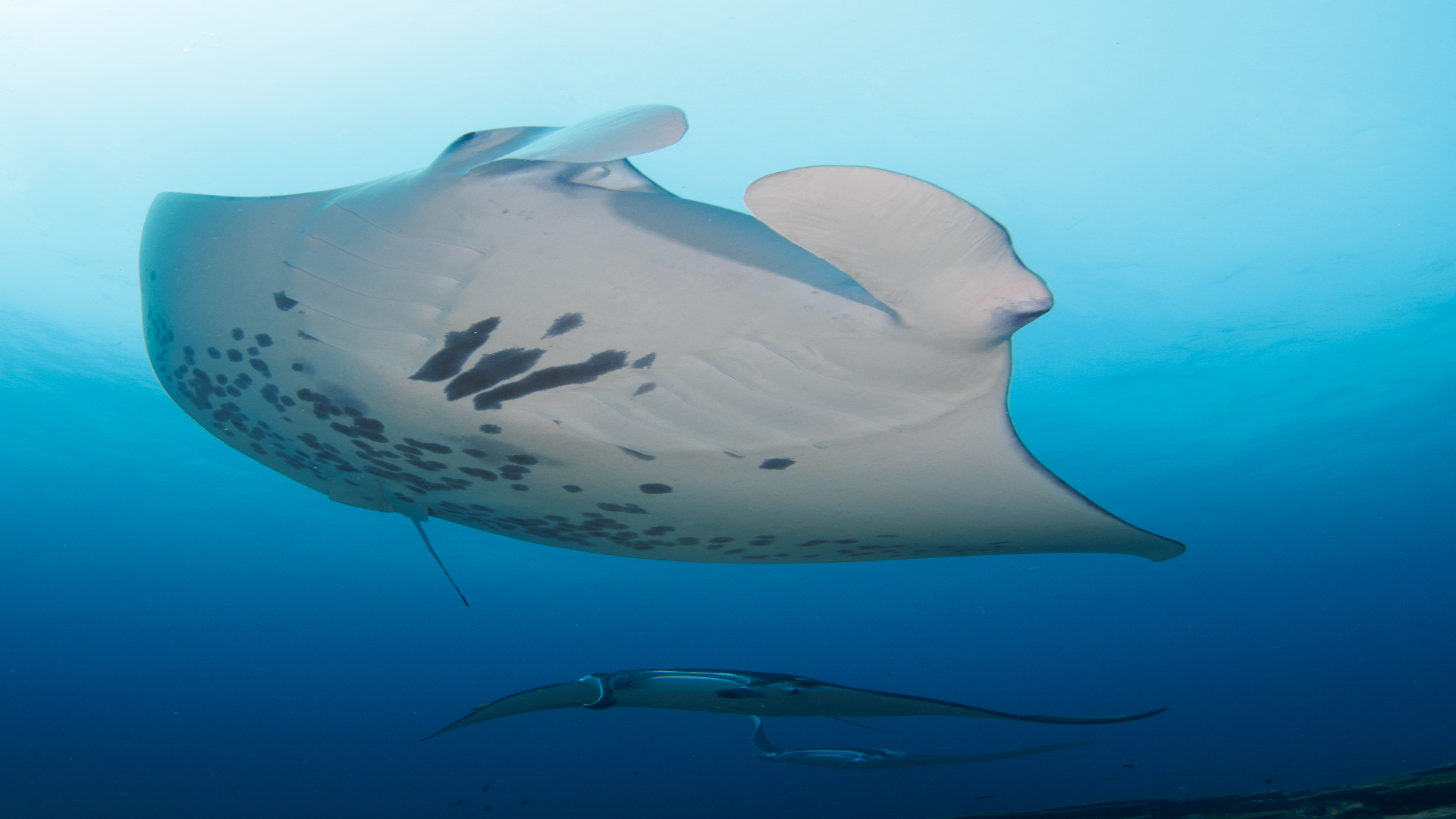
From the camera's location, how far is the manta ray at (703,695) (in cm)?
388

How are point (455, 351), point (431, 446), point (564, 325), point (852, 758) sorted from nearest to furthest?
point (564, 325), point (455, 351), point (431, 446), point (852, 758)

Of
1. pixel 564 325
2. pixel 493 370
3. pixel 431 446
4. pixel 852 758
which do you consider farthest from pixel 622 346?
pixel 852 758

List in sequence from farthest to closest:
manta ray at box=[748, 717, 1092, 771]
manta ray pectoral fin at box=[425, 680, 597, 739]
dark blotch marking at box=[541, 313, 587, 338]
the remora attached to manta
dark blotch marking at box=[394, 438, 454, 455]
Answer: manta ray at box=[748, 717, 1092, 771] → manta ray pectoral fin at box=[425, 680, 597, 739] → dark blotch marking at box=[394, 438, 454, 455] → dark blotch marking at box=[541, 313, 587, 338] → the remora attached to manta

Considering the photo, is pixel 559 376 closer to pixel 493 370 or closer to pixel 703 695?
pixel 493 370

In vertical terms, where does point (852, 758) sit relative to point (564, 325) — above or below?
below

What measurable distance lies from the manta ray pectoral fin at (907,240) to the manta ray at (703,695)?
2.95 metres

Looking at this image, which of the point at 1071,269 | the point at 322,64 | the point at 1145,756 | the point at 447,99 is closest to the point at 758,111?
the point at 447,99

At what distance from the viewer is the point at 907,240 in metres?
1.27

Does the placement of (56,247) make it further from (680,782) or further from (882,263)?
(680,782)

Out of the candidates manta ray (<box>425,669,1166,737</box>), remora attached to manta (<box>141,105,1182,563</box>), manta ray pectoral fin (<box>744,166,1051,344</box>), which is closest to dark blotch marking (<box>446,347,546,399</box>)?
remora attached to manta (<box>141,105,1182,563</box>)

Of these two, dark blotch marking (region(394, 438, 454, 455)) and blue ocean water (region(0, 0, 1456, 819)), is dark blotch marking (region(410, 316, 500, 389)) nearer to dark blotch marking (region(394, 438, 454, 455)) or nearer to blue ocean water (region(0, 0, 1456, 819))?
dark blotch marking (region(394, 438, 454, 455))

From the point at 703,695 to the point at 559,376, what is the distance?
3078 mm

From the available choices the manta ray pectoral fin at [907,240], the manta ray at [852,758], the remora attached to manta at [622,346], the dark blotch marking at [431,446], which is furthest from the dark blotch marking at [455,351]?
the manta ray at [852,758]

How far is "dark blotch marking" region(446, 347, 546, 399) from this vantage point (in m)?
1.84
